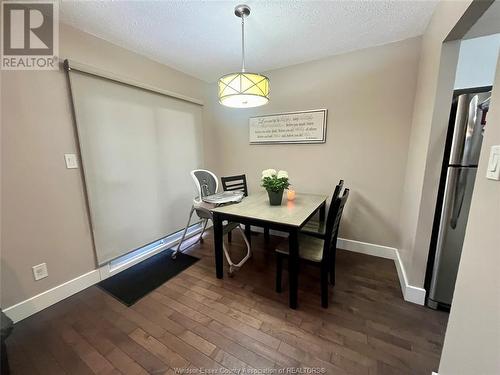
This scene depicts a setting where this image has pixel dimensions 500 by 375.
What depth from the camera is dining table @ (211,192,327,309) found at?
1511 mm

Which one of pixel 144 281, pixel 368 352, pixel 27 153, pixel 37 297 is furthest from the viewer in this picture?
pixel 144 281

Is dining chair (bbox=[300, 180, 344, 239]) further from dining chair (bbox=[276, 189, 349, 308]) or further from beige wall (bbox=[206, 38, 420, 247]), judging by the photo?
beige wall (bbox=[206, 38, 420, 247])

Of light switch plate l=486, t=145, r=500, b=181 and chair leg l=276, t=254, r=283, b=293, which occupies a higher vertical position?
light switch plate l=486, t=145, r=500, b=181

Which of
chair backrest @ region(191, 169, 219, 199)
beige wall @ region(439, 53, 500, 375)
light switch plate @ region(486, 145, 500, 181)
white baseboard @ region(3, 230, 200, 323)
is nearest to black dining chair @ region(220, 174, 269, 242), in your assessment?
chair backrest @ region(191, 169, 219, 199)

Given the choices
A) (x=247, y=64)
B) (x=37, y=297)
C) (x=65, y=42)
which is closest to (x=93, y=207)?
(x=37, y=297)

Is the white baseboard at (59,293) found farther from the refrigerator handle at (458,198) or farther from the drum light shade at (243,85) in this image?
the refrigerator handle at (458,198)

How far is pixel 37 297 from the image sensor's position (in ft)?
5.24

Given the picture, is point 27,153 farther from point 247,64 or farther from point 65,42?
point 247,64

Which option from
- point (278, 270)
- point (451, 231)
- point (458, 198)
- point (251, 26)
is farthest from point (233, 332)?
point (251, 26)

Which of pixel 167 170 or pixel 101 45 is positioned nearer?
pixel 101 45

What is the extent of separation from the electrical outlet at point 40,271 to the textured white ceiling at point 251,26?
77.8 inches

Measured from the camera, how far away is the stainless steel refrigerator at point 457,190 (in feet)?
4.27

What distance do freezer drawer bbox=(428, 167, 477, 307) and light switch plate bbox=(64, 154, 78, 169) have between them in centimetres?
294

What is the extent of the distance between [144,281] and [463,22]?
118 inches
